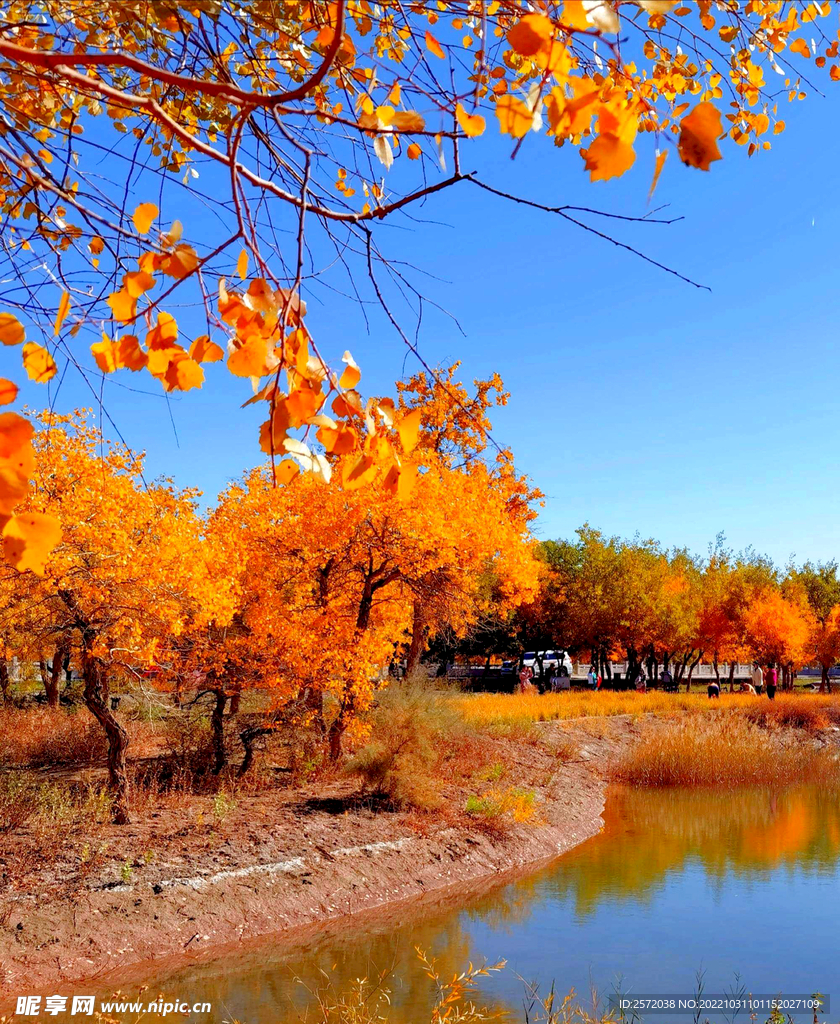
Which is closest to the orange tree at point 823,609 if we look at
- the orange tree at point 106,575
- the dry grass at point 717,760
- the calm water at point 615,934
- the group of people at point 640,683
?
the group of people at point 640,683

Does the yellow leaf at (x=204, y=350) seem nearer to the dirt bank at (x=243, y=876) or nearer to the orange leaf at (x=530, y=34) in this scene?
the orange leaf at (x=530, y=34)

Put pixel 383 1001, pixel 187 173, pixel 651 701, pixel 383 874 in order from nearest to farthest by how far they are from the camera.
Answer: pixel 187 173 → pixel 383 1001 → pixel 383 874 → pixel 651 701

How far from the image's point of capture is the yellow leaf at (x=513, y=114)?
4.96 feet

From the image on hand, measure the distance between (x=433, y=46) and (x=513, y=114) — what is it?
934mm

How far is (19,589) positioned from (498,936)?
6.31 m

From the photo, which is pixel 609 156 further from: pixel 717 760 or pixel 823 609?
pixel 823 609

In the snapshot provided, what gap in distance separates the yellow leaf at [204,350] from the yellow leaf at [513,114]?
2.34 ft

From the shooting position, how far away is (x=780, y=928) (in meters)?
9.09

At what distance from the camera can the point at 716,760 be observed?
17.7 m

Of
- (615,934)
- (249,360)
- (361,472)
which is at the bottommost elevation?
(615,934)

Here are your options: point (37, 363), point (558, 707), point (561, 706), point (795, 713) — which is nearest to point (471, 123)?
point (37, 363)

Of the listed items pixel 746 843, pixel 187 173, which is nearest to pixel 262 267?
pixel 187 173

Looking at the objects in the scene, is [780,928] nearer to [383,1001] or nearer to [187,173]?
[383,1001]

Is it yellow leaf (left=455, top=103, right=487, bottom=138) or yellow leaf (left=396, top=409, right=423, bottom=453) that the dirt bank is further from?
yellow leaf (left=455, top=103, right=487, bottom=138)
